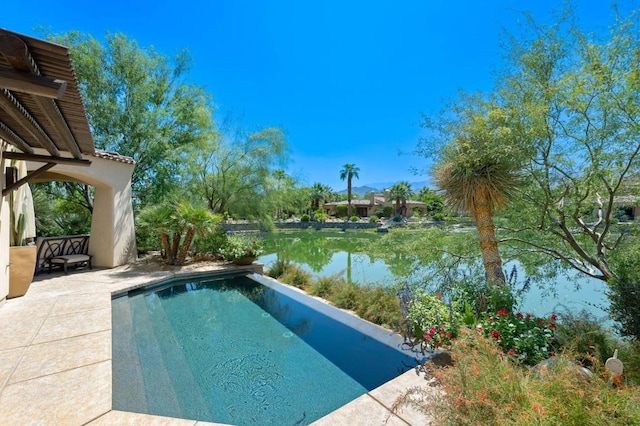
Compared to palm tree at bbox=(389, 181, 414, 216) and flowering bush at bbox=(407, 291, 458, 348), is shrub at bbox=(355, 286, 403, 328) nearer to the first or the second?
flowering bush at bbox=(407, 291, 458, 348)

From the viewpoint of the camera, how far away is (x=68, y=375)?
270cm

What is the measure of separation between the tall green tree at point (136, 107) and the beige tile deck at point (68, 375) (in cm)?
714

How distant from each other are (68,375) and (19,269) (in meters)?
3.85

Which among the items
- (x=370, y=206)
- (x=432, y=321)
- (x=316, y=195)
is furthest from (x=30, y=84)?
(x=370, y=206)

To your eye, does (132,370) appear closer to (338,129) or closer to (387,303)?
(387,303)

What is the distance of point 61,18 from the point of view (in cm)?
1000

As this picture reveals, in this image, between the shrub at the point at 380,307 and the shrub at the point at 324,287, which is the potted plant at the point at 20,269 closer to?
the shrub at the point at 324,287

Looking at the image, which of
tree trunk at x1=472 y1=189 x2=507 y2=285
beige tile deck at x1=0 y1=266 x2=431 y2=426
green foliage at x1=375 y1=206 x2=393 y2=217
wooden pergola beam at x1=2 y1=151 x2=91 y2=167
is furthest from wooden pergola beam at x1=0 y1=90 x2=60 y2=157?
green foliage at x1=375 y1=206 x2=393 y2=217

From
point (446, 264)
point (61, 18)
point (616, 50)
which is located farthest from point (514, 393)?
point (61, 18)

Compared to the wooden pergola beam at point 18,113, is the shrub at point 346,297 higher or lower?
lower

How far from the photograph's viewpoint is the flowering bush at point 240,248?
8.55 metres

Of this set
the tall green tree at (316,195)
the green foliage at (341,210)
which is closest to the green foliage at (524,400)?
the tall green tree at (316,195)

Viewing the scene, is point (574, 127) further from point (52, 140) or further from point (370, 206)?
point (370, 206)

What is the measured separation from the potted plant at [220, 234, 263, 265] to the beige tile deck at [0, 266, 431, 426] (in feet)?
12.3
